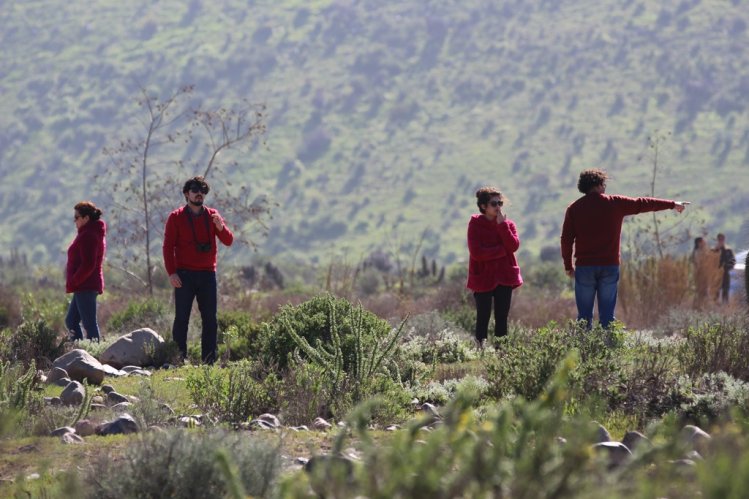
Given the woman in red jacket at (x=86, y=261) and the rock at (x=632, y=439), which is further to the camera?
the woman in red jacket at (x=86, y=261)

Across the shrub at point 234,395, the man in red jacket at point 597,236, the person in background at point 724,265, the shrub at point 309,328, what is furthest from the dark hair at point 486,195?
the person in background at point 724,265

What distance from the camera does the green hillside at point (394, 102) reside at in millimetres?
75625

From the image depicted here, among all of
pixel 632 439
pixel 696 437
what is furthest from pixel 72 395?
pixel 696 437

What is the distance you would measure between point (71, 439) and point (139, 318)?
8.32m

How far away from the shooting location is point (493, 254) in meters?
11.5

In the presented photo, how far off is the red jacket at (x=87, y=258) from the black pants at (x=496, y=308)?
3.70 meters

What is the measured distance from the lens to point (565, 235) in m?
11.0

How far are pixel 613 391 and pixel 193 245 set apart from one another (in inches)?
189

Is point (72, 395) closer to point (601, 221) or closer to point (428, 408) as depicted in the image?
point (428, 408)

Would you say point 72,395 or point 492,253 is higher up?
point 492,253

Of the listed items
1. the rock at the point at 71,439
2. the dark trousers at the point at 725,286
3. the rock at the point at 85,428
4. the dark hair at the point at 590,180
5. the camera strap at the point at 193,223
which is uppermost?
the dark hair at the point at 590,180

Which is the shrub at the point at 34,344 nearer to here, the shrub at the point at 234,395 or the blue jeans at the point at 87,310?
the blue jeans at the point at 87,310

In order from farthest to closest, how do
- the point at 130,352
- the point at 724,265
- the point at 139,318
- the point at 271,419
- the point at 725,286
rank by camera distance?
the point at 725,286, the point at 724,265, the point at 139,318, the point at 130,352, the point at 271,419

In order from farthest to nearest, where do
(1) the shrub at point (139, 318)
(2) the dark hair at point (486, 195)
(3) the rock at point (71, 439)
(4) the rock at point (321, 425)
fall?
→ (1) the shrub at point (139, 318), (2) the dark hair at point (486, 195), (4) the rock at point (321, 425), (3) the rock at point (71, 439)
